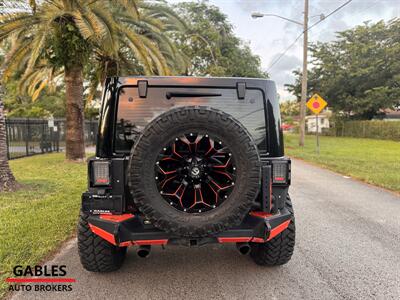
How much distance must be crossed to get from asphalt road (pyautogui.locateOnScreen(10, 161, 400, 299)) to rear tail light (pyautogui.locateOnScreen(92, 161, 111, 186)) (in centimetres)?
102

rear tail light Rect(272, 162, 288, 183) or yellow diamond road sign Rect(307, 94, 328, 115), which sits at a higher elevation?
yellow diamond road sign Rect(307, 94, 328, 115)

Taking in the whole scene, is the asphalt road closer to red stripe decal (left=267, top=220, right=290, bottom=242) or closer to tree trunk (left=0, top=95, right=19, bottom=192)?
red stripe decal (left=267, top=220, right=290, bottom=242)

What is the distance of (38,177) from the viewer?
898 cm

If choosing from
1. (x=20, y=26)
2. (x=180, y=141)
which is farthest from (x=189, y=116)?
(x=20, y=26)

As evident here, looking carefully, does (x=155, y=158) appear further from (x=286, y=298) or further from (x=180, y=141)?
(x=286, y=298)

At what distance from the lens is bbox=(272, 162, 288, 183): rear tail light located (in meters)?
2.99

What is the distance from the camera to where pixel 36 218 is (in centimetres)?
504

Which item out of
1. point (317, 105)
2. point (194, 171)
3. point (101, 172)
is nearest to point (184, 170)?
point (194, 171)

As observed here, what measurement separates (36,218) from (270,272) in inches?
143

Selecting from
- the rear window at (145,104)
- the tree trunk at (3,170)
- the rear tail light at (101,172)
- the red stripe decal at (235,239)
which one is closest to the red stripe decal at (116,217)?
the rear tail light at (101,172)

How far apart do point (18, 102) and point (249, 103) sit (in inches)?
1323

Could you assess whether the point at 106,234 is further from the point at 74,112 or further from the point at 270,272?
the point at 74,112

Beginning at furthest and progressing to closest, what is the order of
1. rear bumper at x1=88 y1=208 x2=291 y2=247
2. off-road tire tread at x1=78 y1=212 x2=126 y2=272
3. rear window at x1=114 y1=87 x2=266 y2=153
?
off-road tire tread at x1=78 y1=212 x2=126 y2=272, rear window at x1=114 y1=87 x2=266 y2=153, rear bumper at x1=88 y1=208 x2=291 y2=247

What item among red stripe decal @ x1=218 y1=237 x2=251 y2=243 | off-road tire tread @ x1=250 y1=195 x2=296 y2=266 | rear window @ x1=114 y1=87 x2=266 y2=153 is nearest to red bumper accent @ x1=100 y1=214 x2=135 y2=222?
rear window @ x1=114 y1=87 x2=266 y2=153
